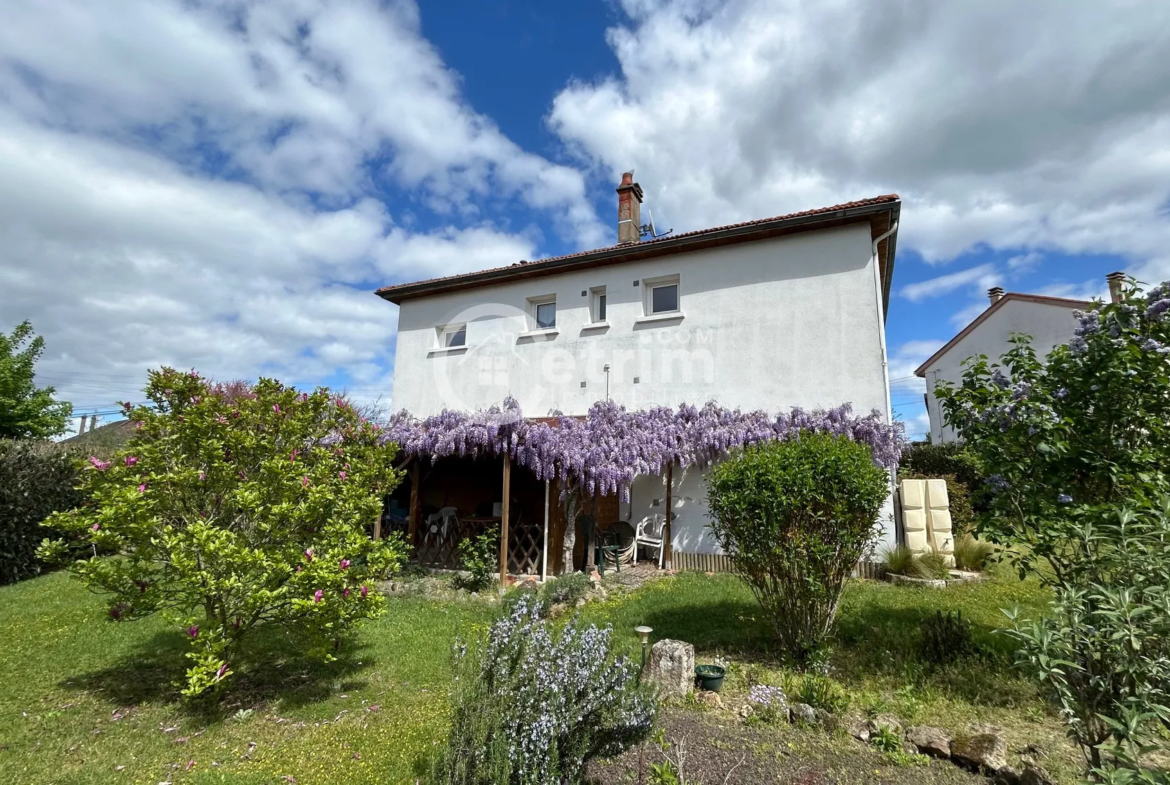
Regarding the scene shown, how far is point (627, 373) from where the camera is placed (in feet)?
38.9

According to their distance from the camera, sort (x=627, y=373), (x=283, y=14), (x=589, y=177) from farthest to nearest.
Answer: (x=589, y=177) → (x=627, y=373) → (x=283, y=14)

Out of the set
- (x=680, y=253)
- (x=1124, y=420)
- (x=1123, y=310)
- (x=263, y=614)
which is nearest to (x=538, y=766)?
(x=263, y=614)

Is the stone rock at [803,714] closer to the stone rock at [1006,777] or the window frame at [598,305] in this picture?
the stone rock at [1006,777]

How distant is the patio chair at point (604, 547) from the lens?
33.1 ft

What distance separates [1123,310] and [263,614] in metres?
7.68

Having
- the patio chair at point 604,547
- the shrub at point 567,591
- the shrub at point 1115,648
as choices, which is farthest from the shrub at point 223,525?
the patio chair at point 604,547

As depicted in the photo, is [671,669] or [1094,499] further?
[671,669]

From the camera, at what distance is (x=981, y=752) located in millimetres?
3389

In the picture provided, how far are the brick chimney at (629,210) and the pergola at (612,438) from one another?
17.9 ft

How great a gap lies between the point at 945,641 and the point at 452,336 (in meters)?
12.2

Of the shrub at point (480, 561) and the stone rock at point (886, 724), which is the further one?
Answer: the shrub at point (480, 561)

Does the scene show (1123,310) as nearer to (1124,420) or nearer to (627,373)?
(1124,420)

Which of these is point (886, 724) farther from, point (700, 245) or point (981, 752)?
point (700, 245)

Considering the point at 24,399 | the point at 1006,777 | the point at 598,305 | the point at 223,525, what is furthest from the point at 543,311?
the point at 24,399
